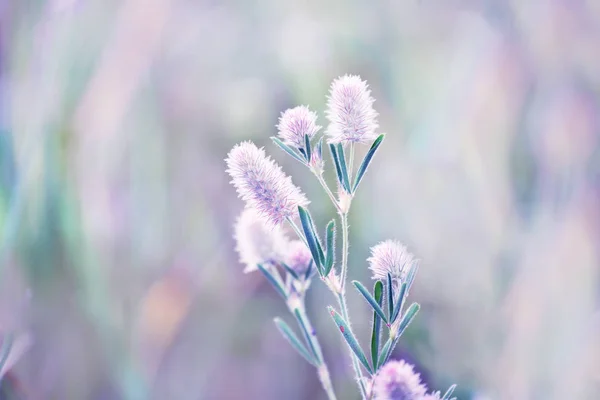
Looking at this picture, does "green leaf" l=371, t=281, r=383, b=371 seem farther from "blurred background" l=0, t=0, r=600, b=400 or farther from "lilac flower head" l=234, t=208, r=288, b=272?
"blurred background" l=0, t=0, r=600, b=400

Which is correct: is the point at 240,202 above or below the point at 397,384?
above

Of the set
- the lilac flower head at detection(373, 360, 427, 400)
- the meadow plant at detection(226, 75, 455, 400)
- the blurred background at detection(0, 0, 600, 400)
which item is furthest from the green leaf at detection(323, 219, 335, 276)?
the blurred background at detection(0, 0, 600, 400)

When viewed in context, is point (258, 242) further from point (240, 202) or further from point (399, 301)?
point (240, 202)

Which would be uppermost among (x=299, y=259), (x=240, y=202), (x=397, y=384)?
(x=240, y=202)

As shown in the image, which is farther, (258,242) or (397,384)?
(258,242)

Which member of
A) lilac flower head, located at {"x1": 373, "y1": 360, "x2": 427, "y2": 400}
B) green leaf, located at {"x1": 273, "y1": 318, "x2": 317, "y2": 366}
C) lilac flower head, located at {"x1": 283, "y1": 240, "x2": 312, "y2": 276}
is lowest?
lilac flower head, located at {"x1": 373, "y1": 360, "x2": 427, "y2": 400}

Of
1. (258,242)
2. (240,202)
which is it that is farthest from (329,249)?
(240,202)
